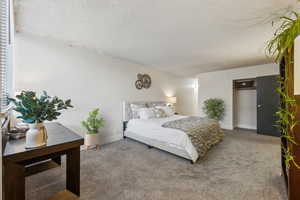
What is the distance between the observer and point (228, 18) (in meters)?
1.91

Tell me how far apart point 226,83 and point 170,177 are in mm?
4379

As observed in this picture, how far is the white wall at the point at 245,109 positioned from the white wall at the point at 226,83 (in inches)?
17.3

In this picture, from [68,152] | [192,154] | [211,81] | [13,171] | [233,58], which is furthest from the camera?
[211,81]

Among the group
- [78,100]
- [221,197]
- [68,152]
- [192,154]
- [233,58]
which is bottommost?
[221,197]

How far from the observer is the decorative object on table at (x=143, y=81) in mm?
4360

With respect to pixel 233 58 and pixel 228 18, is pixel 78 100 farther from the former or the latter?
pixel 233 58

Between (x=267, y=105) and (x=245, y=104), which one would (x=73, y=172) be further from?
(x=245, y=104)

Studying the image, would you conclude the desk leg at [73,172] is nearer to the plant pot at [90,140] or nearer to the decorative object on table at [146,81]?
the plant pot at [90,140]

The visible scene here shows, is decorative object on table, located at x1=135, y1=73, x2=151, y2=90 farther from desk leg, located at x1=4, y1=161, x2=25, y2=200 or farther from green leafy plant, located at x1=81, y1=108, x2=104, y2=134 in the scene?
desk leg, located at x1=4, y1=161, x2=25, y2=200

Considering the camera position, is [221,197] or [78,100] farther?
[78,100]

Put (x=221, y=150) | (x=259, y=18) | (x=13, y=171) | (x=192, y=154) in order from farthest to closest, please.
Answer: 1. (x=221, y=150)
2. (x=192, y=154)
3. (x=259, y=18)
4. (x=13, y=171)

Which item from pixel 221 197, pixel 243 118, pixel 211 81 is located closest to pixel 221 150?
pixel 221 197

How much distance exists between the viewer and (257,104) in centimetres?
418

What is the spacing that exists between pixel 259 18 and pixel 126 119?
354cm
